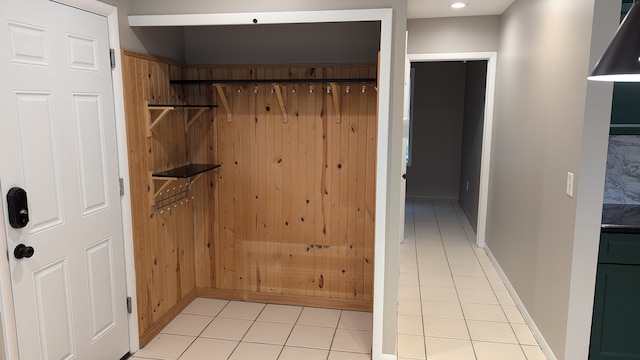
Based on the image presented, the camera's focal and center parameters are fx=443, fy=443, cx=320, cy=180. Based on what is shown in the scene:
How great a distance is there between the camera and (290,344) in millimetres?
2977

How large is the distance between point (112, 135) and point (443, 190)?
20.4ft

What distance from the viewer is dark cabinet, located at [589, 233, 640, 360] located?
2.39 m

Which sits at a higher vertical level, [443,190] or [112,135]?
[112,135]

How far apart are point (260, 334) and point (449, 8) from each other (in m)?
3.31

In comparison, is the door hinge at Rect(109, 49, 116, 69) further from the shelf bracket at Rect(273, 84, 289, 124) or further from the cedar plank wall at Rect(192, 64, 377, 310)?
the shelf bracket at Rect(273, 84, 289, 124)

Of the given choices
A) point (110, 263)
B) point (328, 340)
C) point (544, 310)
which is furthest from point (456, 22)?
point (110, 263)

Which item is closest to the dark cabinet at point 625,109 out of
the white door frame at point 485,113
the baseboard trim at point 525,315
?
the baseboard trim at point 525,315

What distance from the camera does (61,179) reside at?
7.31 ft

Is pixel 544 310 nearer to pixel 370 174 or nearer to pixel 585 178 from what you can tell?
pixel 585 178

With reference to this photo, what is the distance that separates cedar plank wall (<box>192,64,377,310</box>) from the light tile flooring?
0.79ft

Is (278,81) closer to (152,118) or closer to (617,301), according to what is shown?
(152,118)

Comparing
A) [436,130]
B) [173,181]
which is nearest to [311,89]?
[173,181]

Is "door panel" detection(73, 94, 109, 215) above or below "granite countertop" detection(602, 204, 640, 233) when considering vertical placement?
above

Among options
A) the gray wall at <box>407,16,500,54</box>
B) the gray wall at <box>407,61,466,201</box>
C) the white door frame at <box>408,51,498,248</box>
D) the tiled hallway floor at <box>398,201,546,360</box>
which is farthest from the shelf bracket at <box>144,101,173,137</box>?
the gray wall at <box>407,61,466,201</box>
